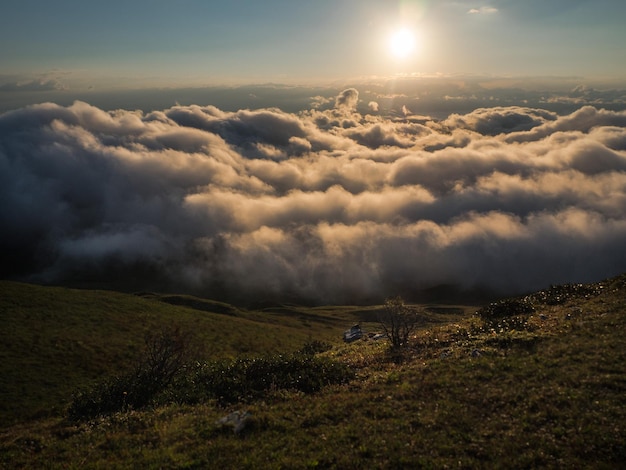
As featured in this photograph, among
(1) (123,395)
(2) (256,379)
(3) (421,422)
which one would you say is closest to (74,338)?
(1) (123,395)

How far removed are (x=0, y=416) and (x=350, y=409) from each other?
34.3 meters

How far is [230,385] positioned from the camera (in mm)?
25719

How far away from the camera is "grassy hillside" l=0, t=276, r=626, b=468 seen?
50.8ft

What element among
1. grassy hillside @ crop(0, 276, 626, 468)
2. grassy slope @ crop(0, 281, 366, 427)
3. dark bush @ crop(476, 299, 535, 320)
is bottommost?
grassy slope @ crop(0, 281, 366, 427)

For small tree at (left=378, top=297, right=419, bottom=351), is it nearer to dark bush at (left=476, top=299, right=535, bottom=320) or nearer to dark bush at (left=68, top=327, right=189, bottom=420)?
dark bush at (left=476, top=299, right=535, bottom=320)

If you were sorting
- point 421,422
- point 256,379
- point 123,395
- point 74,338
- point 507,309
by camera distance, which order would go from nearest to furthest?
point 421,422
point 256,379
point 123,395
point 507,309
point 74,338

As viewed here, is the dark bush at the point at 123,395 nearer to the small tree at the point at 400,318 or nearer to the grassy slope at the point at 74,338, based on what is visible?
the grassy slope at the point at 74,338

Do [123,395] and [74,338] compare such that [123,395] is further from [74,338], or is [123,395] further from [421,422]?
[74,338]

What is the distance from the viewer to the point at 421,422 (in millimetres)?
18062

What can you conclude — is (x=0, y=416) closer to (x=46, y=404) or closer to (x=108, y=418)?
(x=46, y=404)

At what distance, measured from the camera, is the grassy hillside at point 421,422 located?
15477 mm


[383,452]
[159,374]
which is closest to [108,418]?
[159,374]

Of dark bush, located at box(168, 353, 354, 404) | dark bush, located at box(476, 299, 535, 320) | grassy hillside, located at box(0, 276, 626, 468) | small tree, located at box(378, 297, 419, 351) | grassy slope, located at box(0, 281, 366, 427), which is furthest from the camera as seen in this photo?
grassy slope, located at box(0, 281, 366, 427)

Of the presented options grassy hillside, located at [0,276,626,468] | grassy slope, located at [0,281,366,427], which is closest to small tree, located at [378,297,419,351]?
grassy hillside, located at [0,276,626,468]
